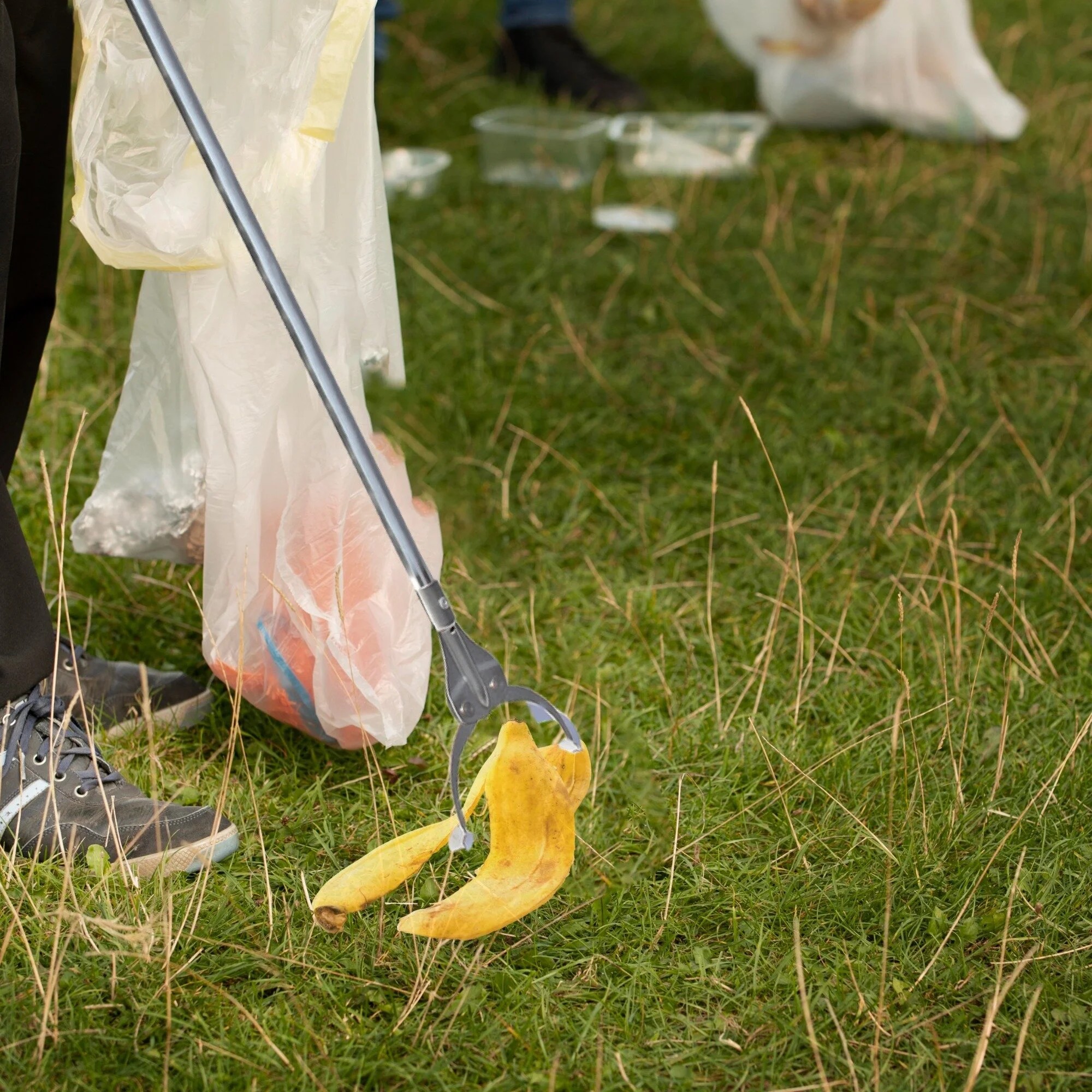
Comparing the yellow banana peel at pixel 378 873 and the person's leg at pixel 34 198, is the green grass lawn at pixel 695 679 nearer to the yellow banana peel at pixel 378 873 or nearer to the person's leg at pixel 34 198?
the yellow banana peel at pixel 378 873

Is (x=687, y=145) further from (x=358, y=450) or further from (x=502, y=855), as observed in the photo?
(x=502, y=855)

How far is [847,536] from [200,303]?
3.35 feet

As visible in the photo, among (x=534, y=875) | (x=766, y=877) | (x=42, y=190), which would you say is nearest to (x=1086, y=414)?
(x=766, y=877)

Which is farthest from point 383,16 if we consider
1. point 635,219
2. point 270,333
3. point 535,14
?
point 270,333

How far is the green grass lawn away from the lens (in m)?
1.13

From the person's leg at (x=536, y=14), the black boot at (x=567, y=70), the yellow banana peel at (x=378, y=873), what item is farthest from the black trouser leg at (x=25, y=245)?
the person's leg at (x=536, y=14)

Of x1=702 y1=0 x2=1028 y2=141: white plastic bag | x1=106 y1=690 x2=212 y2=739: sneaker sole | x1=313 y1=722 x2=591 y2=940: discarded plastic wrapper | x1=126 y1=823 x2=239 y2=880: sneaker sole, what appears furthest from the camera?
x1=702 y1=0 x2=1028 y2=141: white plastic bag

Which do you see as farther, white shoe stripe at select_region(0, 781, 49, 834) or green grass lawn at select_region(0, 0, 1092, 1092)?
white shoe stripe at select_region(0, 781, 49, 834)

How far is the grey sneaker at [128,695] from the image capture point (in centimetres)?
149

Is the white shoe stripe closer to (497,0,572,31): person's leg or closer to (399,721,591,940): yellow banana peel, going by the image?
(399,721,591,940): yellow banana peel

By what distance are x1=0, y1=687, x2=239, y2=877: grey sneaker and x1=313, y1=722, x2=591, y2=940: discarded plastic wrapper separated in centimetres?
17

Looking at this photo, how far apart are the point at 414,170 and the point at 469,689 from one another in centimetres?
222

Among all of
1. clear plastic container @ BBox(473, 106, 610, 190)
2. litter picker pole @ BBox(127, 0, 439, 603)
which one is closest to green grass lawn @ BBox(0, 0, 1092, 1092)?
clear plastic container @ BBox(473, 106, 610, 190)

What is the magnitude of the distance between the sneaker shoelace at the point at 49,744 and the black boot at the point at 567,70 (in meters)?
2.78
